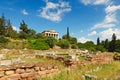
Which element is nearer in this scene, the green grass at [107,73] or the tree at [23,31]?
the green grass at [107,73]

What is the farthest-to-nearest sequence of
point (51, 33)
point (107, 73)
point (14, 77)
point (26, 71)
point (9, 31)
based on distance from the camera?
point (51, 33) → point (9, 31) → point (107, 73) → point (26, 71) → point (14, 77)

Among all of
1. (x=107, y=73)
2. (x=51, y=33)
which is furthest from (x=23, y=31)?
(x=107, y=73)

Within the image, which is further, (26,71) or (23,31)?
(23,31)

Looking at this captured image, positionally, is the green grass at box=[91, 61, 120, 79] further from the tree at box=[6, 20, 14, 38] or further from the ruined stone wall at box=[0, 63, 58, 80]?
the tree at box=[6, 20, 14, 38]

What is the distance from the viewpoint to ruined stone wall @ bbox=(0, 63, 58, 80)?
554cm

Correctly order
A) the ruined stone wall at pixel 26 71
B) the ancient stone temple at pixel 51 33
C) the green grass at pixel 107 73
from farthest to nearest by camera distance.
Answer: the ancient stone temple at pixel 51 33 < the green grass at pixel 107 73 < the ruined stone wall at pixel 26 71

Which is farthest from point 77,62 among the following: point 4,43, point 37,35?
point 37,35

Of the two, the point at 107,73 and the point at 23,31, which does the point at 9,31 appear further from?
the point at 107,73

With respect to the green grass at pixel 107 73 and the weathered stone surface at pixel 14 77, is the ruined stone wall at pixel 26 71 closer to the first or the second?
the weathered stone surface at pixel 14 77

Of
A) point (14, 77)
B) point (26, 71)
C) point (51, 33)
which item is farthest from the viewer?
point (51, 33)

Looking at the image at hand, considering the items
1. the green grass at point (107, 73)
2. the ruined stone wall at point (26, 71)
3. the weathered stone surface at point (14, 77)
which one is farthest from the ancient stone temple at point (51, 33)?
the weathered stone surface at point (14, 77)

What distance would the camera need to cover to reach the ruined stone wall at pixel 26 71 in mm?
5535

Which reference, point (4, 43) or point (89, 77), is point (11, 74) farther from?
point (4, 43)

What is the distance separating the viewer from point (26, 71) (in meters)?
6.05
